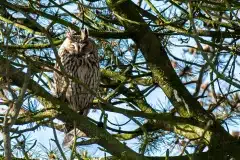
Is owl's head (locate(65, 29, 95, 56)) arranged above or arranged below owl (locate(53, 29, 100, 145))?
above

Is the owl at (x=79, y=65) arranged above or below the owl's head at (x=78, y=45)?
below

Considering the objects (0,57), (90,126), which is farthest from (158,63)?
(0,57)

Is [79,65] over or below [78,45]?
below

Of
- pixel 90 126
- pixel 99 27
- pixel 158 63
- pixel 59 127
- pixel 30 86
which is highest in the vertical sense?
pixel 99 27

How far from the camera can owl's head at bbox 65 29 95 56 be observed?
15.9 ft

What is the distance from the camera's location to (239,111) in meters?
4.53

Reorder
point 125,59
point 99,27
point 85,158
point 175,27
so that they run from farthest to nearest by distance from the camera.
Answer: point 125,59 → point 99,27 → point 175,27 → point 85,158

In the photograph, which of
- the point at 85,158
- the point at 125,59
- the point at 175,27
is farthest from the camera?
the point at 125,59

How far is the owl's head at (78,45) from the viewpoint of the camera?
15.9 feet

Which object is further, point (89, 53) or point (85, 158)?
point (89, 53)

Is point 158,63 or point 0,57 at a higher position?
point 158,63

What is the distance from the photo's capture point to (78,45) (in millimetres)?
4984

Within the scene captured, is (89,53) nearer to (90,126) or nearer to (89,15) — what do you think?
(89,15)

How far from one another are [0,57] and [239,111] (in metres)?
2.08
